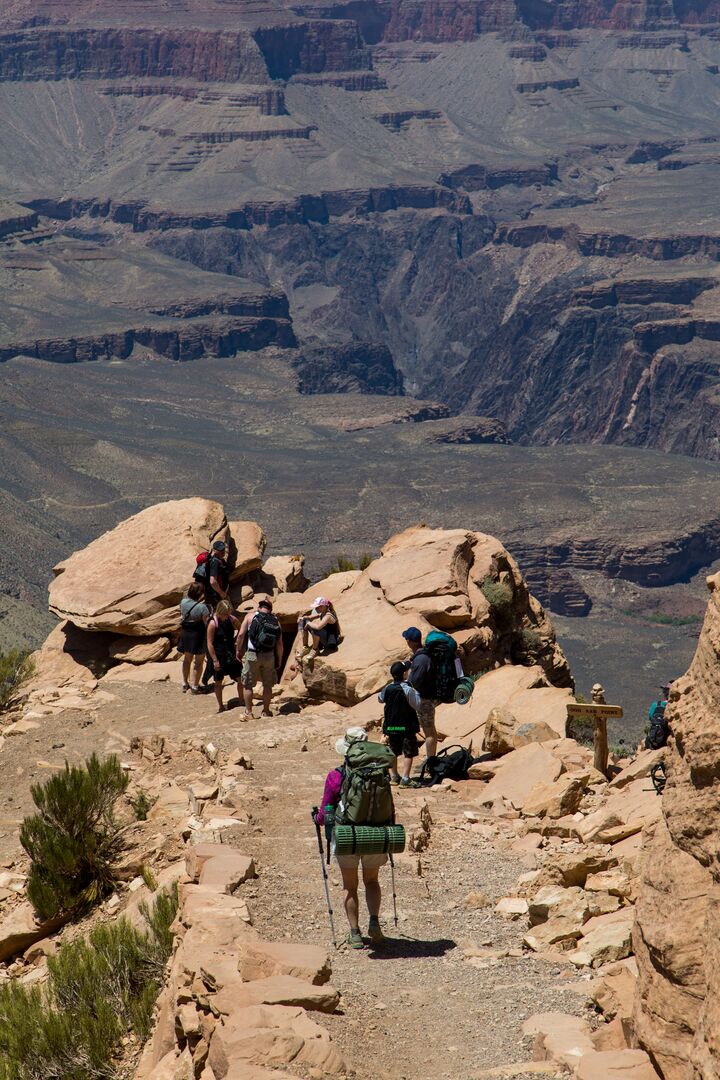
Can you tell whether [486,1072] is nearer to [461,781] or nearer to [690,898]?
[690,898]

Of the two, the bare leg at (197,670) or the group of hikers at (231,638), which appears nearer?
the group of hikers at (231,638)

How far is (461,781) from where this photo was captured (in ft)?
A: 57.4

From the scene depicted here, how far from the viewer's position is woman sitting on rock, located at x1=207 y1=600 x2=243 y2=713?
22000 millimetres

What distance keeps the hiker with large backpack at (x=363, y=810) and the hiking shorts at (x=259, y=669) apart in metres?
9.07

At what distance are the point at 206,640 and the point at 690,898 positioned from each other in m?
14.8

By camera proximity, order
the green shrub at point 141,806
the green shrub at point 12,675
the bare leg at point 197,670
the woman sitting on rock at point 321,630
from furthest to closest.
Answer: the green shrub at point 12,675 → the bare leg at point 197,670 → the woman sitting on rock at point 321,630 → the green shrub at point 141,806

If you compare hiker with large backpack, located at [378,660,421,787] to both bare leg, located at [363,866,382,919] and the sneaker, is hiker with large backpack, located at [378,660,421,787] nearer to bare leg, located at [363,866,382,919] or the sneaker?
bare leg, located at [363,866,382,919]

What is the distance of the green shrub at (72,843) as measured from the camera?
1466cm

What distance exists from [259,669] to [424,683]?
420cm

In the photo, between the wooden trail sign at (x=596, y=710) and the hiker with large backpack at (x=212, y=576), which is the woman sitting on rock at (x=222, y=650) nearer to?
the hiker with large backpack at (x=212, y=576)

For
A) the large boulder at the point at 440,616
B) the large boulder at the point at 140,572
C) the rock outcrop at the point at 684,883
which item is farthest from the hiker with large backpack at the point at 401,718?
the large boulder at the point at 140,572

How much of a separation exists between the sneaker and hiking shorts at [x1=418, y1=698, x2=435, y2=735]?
5988 millimetres

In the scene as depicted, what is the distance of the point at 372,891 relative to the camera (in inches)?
472

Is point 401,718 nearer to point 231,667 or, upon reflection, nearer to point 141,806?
point 141,806
